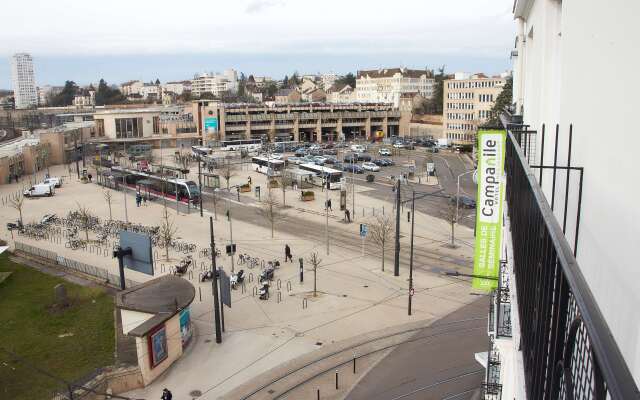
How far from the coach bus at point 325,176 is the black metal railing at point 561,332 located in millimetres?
38304

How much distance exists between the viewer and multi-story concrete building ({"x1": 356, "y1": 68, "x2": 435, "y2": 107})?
Answer: 119062mm

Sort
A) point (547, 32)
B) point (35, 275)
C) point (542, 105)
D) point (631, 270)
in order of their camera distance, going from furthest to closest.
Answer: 1. point (35, 275)
2. point (542, 105)
3. point (547, 32)
4. point (631, 270)

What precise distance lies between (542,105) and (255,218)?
1154 inches

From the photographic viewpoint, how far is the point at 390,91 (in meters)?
120

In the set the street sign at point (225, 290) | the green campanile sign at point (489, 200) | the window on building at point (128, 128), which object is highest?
the green campanile sign at point (489, 200)

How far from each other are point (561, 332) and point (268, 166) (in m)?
52.0

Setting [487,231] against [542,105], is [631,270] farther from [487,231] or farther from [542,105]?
[487,231]

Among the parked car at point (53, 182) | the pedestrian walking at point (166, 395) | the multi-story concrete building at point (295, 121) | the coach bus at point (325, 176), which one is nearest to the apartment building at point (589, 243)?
the pedestrian walking at point (166, 395)

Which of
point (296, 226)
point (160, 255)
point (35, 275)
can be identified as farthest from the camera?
point (296, 226)

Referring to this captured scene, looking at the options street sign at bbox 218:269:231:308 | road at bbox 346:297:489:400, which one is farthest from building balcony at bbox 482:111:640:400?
street sign at bbox 218:269:231:308

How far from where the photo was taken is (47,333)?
17.7 meters

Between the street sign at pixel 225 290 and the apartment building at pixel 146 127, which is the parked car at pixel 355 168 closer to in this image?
the apartment building at pixel 146 127

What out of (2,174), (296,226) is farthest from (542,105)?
(2,174)

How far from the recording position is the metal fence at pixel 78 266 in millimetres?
22875
